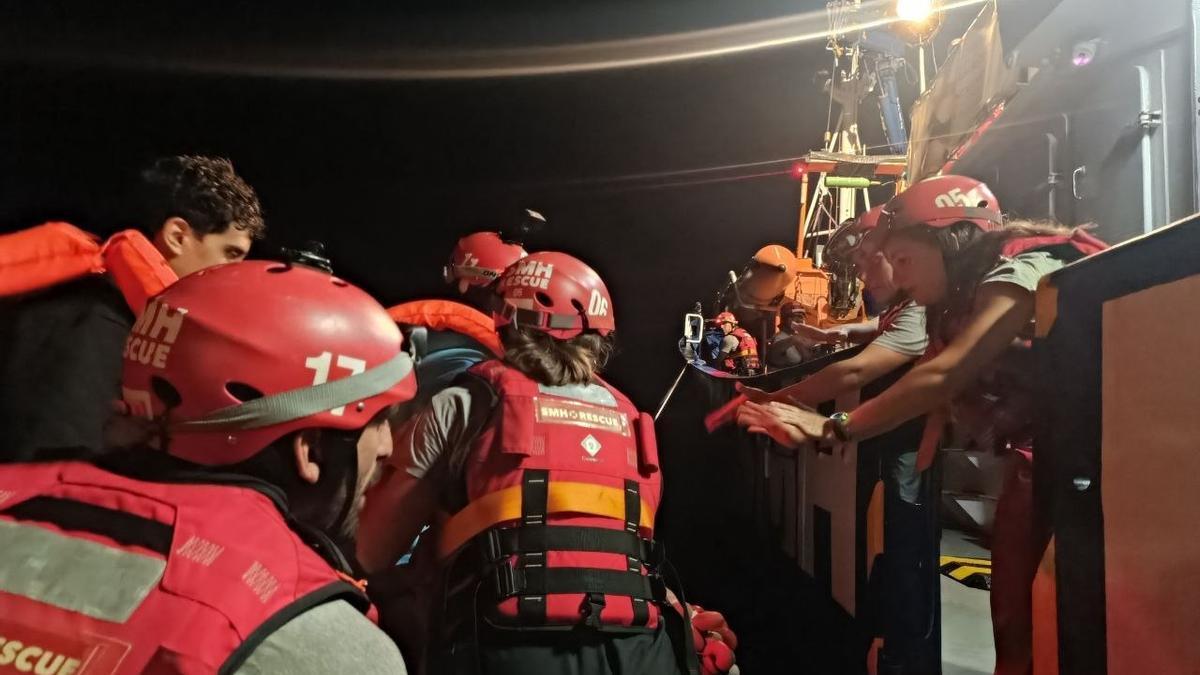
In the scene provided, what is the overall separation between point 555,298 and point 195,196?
116cm

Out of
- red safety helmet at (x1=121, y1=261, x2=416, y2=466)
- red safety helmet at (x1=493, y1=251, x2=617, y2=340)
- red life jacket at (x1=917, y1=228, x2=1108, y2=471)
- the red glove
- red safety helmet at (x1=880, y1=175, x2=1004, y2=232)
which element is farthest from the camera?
the red glove

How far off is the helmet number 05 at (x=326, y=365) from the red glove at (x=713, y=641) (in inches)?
78.2

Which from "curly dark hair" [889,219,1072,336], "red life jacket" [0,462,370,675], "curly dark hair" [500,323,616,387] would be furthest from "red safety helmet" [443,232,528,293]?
"red life jacket" [0,462,370,675]

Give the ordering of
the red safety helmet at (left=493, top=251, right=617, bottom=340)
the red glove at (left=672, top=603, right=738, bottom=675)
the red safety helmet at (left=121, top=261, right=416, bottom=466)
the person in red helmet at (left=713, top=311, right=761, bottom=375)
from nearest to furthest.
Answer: the red safety helmet at (left=121, top=261, right=416, bottom=466)
the red safety helmet at (left=493, top=251, right=617, bottom=340)
the red glove at (left=672, top=603, right=738, bottom=675)
the person in red helmet at (left=713, top=311, right=761, bottom=375)

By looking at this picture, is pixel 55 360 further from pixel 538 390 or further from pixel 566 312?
pixel 566 312

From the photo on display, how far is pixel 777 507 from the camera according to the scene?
3.04 metres

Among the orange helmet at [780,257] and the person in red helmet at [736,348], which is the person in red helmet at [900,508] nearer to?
the orange helmet at [780,257]

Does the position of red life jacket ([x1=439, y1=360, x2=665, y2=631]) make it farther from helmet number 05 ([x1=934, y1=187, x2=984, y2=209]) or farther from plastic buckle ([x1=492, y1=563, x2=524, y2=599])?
helmet number 05 ([x1=934, y1=187, x2=984, y2=209])

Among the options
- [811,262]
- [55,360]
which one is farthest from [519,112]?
[55,360]

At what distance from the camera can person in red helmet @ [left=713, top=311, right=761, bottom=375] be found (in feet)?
11.1

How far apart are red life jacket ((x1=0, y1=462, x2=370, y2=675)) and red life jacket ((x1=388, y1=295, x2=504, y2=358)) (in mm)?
1982

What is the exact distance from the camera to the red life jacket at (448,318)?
9.57ft

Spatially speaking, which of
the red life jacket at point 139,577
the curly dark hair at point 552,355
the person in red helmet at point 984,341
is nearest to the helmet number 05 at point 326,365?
the red life jacket at point 139,577

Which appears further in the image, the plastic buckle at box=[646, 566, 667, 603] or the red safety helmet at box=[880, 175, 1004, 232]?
the red safety helmet at box=[880, 175, 1004, 232]
